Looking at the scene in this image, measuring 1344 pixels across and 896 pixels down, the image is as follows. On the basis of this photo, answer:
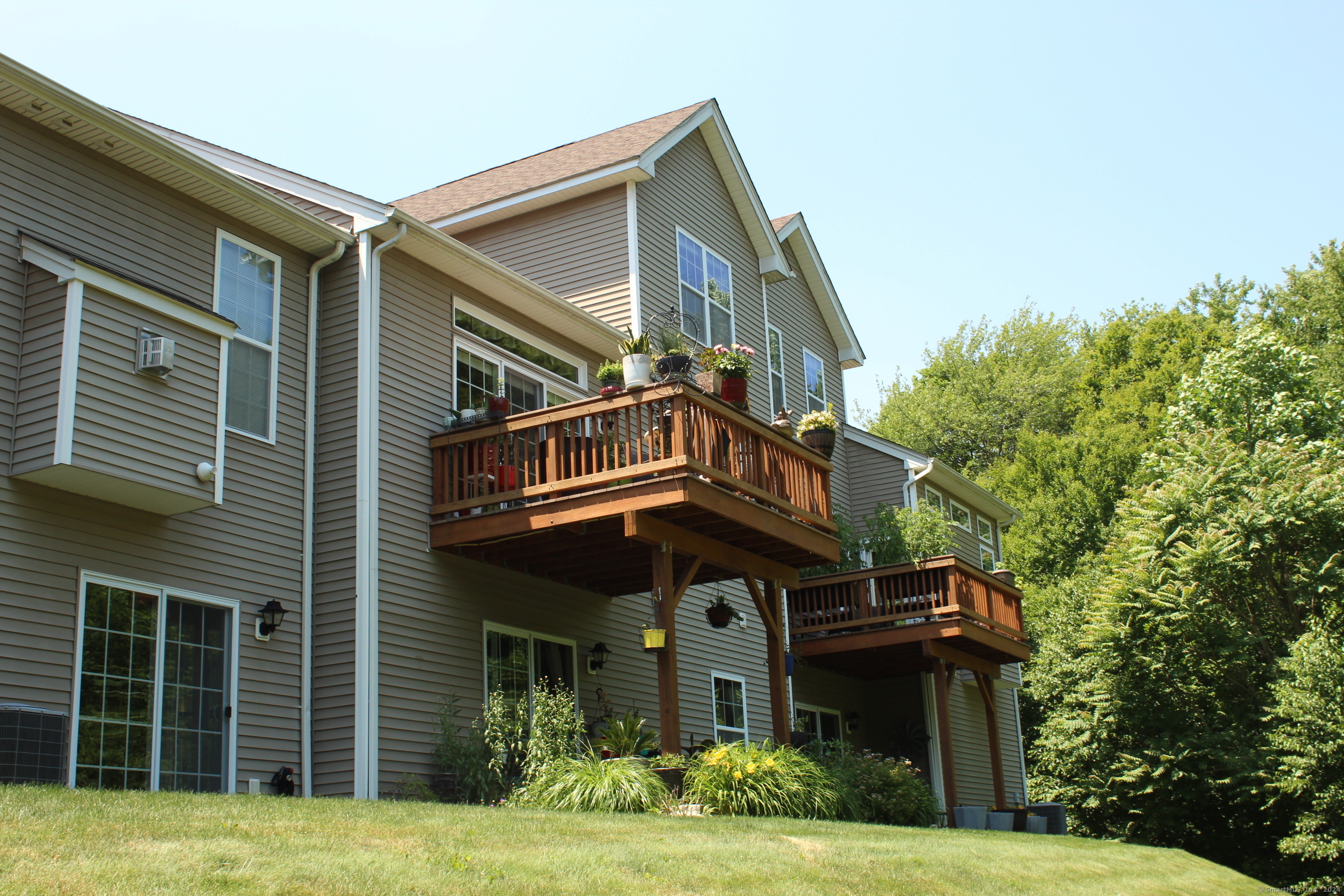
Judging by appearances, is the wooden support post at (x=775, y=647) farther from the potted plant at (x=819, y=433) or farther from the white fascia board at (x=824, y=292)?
the white fascia board at (x=824, y=292)

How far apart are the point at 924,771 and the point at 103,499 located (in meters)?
17.1

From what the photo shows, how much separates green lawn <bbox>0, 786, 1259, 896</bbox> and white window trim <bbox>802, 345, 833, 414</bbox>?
12.6m

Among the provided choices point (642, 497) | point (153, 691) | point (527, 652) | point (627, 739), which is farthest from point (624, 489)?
point (153, 691)

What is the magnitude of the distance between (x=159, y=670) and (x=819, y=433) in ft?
27.3

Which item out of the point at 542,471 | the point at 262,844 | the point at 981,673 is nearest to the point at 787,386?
the point at 981,673

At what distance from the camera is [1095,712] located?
2450cm

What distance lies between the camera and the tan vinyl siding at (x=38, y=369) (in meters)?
9.16

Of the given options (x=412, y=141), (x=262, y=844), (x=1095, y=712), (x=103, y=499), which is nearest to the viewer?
(x=262, y=844)

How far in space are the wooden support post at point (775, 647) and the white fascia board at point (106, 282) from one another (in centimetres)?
653

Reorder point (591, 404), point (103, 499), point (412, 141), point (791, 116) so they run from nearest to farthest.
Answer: point (103, 499), point (591, 404), point (791, 116), point (412, 141)

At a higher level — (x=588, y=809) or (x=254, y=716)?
(x=254, y=716)

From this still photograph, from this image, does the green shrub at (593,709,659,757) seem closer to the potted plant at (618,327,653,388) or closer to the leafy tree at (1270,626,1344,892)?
the potted plant at (618,327,653,388)

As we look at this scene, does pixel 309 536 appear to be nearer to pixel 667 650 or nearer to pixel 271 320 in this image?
pixel 271 320

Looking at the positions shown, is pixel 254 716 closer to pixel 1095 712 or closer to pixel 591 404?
pixel 591 404
